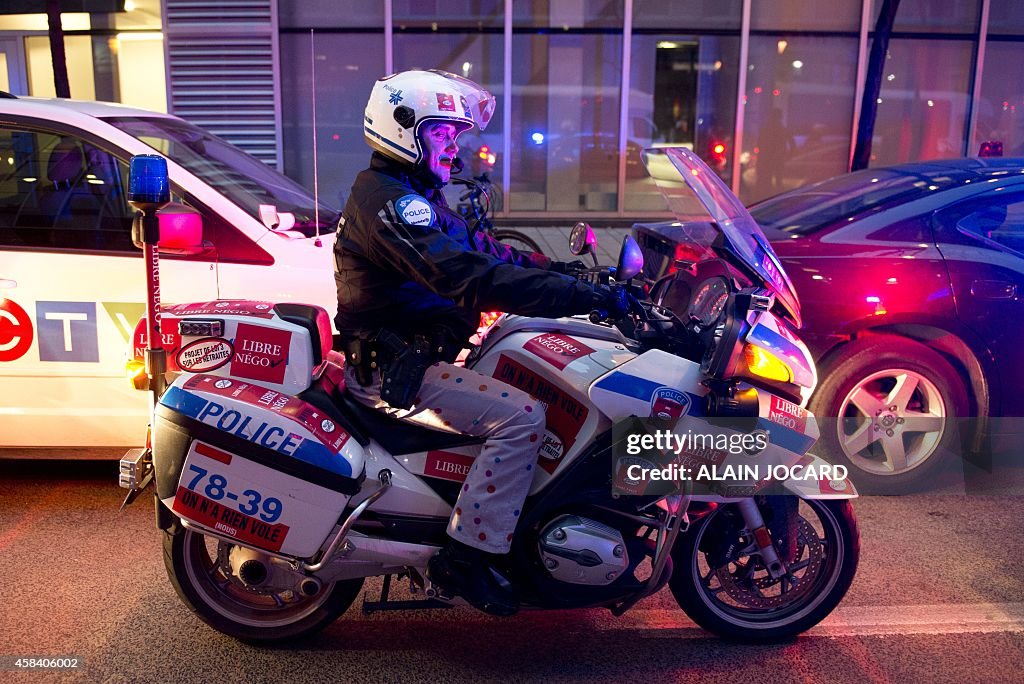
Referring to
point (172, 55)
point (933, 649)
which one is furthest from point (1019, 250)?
point (172, 55)

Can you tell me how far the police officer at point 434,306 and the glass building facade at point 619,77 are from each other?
33.9 ft

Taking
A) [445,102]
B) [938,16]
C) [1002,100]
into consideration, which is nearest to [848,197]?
[445,102]

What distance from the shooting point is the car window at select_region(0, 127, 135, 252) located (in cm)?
487

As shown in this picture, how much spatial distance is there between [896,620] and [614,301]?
75.5 inches

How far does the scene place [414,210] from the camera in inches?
123

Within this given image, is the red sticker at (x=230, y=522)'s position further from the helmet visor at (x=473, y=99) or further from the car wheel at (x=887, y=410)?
the car wheel at (x=887, y=410)

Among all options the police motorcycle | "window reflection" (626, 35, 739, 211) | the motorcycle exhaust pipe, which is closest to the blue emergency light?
the police motorcycle

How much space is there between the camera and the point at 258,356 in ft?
11.0

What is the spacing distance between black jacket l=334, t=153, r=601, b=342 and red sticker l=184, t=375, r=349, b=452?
12.0 inches

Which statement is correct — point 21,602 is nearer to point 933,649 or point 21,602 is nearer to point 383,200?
point 383,200

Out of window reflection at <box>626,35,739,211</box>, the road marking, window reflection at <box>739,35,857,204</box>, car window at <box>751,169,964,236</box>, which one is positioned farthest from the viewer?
window reflection at <box>739,35,857,204</box>

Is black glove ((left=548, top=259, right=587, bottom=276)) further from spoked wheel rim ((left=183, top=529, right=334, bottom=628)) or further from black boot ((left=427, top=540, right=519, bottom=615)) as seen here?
spoked wheel rim ((left=183, top=529, right=334, bottom=628))

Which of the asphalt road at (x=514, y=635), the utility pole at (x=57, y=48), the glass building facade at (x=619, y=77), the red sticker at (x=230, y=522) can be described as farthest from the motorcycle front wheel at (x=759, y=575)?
the glass building facade at (x=619, y=77)

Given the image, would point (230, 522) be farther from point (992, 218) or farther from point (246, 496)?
point (992, 218)
